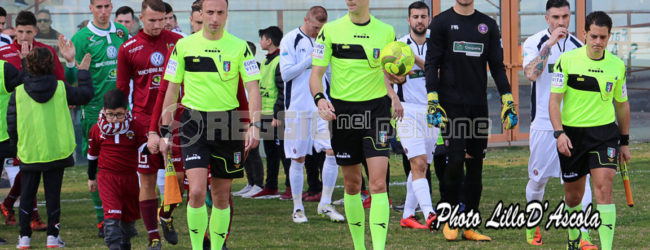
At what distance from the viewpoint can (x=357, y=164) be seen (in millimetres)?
7656

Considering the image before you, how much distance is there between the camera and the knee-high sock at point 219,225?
7395mm

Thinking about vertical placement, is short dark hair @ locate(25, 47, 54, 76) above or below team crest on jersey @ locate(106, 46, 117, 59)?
below

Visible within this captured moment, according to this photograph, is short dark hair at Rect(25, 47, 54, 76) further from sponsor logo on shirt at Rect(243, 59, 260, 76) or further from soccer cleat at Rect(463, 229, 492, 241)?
soccer cleat at Rect(463, 229, 492, 241)

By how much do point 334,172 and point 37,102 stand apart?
3.54 meters

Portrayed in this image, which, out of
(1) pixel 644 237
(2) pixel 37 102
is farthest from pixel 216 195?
(1) pixel 644 237

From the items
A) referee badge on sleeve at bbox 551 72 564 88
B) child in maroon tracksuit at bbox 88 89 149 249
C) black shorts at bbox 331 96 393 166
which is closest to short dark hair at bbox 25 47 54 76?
child in maroon tracksuit at bbox 88 89 149 249

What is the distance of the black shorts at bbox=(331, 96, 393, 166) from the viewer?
7.48m

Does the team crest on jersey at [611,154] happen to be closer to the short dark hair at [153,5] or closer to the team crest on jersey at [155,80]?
the team crest on jersey at [155,80]

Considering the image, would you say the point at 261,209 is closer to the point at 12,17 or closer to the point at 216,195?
the point at 216,195

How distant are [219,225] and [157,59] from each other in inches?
74.1

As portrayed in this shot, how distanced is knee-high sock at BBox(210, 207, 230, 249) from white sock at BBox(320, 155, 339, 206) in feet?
10.6

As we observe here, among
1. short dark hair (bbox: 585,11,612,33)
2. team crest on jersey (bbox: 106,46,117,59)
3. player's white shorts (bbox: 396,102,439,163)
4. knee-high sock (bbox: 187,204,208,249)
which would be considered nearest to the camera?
knee-high sock (bbox: 187,204,208,249)

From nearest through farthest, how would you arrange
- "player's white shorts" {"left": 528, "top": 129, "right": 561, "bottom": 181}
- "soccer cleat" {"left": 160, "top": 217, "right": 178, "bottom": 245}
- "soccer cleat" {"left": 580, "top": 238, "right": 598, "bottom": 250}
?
"soccer cleat" {"left": 580, "top": 238, "right": 598, "bottom": 250} → "soccer cleat" {"left": 160, "top": 217, "right": 178, "bottom": 245} → "player's white shorts" {"left": 528, "top": 129, "right": 561, "bottom": 181}

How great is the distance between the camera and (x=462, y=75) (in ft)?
27.3
